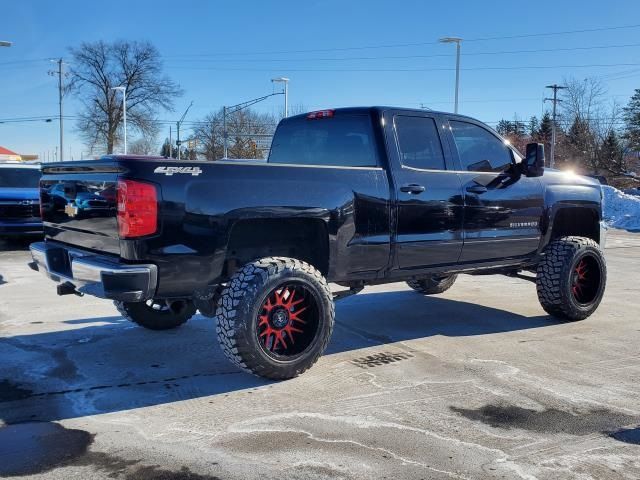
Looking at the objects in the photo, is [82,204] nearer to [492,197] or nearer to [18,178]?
[492,197]

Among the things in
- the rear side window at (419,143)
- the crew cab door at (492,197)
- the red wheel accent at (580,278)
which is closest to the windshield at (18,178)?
the rear side window at (419,143)

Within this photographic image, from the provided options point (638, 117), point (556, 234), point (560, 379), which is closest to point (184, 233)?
point (560, 379)

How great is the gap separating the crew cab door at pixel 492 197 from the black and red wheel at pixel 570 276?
0.30 m

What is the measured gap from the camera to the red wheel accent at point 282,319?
169 inches

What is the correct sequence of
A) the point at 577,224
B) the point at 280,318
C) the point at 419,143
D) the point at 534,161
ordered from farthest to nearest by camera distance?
the point at 577,224 < the point at 534,161 < the point at 419,143 < the point at 280,318

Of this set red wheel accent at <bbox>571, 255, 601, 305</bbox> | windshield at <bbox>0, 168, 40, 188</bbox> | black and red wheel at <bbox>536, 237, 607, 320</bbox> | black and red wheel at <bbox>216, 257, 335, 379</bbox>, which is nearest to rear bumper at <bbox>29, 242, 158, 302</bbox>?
black and red wheel at <bbox>216, 257, 335, 379</bbox>

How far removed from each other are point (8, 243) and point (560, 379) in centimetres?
1241

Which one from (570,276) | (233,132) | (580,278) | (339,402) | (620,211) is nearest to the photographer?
(339,402)

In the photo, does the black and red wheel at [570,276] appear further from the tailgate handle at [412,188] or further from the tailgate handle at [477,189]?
the tailgate handle at [412,188]

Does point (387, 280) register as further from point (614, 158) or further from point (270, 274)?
point (614, 158)

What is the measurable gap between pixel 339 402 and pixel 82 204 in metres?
2.24

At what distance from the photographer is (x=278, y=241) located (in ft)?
15.5

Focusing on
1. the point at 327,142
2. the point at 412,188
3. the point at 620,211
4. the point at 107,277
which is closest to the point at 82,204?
the point at 107,277

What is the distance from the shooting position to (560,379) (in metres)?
4.54
